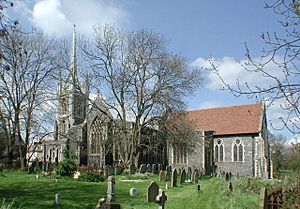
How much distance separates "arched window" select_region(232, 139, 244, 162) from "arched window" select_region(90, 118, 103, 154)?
15497 mm

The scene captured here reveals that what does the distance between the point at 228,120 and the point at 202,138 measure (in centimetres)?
430

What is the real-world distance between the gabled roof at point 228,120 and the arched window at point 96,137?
36.3ft

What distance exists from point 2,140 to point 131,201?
31041mm

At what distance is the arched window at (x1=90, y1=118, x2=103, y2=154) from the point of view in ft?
124

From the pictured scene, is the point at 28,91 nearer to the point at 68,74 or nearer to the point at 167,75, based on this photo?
the point at 68,74

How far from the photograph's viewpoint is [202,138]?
109 ft

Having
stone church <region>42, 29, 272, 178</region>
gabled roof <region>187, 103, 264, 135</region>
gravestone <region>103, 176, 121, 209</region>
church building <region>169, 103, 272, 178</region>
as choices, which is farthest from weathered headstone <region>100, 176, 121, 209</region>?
gabled roof <region>187, 103, 264, 135</region>

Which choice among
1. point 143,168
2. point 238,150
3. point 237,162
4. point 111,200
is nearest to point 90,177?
point 143,168

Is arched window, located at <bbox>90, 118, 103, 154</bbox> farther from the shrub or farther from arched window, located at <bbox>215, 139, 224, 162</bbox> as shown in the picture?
the shrub

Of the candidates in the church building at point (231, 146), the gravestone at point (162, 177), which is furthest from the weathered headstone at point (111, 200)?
the church building at point (231, 146)

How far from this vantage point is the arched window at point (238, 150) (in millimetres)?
32438

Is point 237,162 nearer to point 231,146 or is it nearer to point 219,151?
point 231,146

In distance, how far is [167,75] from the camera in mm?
26641

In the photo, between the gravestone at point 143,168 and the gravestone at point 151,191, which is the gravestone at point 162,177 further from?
the gravestone at point 151,191
